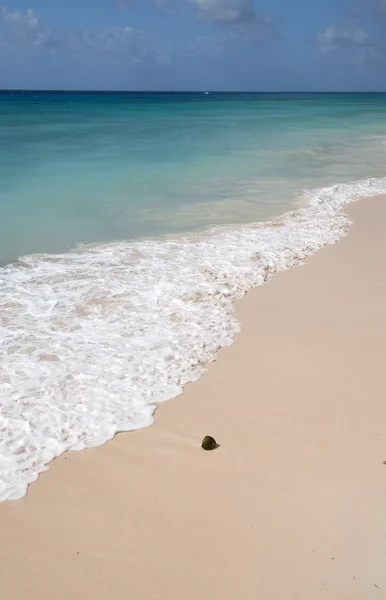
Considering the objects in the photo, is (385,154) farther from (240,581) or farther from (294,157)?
(240,581)

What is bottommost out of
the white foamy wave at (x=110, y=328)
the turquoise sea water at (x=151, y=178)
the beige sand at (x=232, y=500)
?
the beige sand at (x=232, y=500)

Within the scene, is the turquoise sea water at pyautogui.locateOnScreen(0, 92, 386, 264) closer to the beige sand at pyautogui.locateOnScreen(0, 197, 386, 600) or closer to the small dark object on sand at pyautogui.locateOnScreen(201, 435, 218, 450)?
the beige sand at pyautogui.locateOnScreen(0, 197, 386, 600)

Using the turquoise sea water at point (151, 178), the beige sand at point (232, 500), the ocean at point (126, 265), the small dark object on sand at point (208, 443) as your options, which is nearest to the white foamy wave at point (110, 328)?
the ocean at point (126, 265)

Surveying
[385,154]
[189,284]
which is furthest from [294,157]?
[189,284]

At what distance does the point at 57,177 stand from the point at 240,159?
21.2 ft

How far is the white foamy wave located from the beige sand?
0.82 ft

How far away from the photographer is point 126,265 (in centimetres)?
795

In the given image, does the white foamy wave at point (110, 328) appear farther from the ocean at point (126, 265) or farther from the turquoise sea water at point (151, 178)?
the turquoise sea water at point (151, 178)

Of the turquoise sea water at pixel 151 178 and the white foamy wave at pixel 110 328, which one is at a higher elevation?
the turquoise sea water at pixel 151 178

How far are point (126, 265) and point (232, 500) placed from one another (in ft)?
16.0

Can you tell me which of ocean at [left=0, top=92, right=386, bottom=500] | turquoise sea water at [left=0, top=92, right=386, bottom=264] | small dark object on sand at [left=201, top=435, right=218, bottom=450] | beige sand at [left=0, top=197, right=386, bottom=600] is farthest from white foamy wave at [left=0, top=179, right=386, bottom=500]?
turquoise sea water at [left=0, top=92, right=386, bottom=264]

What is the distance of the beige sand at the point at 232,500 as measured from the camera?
2.99 m

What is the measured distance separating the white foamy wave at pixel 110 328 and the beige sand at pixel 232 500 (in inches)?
9.8

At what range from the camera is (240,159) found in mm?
18828
